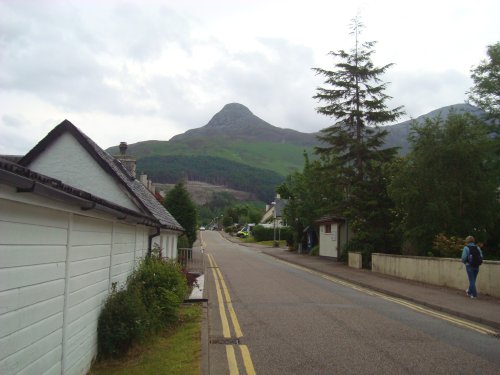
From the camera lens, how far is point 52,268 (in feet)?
17.5

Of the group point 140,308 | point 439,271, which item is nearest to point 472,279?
point 439,271

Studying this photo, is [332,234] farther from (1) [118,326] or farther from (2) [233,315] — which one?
(1) [118,326]

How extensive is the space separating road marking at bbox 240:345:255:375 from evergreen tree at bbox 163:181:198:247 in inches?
1118

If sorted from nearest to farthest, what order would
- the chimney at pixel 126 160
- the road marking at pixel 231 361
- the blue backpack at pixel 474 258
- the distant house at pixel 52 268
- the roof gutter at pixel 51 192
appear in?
the roof gutter at pixel 51 192, the distant house at pixel 52 268, the road marking at pixel 231 361, the blue backpack at pixel 474 258, the chimney at pixel 126 160

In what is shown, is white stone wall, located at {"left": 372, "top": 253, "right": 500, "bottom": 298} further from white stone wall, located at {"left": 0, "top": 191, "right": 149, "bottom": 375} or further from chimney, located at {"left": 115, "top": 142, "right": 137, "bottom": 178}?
chimney, located at {"left": 115, "top": 142, "right": 137, "bottom": 178}

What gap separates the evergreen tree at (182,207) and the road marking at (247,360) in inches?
1118

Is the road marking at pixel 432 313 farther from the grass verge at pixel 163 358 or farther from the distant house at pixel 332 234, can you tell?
the distant house at pixel 332 234

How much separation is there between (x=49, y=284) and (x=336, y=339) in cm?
571

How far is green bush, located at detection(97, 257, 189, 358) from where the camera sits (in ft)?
26.2

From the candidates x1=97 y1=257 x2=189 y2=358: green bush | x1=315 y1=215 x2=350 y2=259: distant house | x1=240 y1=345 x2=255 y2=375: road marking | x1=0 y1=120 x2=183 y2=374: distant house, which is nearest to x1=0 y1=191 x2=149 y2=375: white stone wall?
x1=0 y1=120 x2=183 y2=374: distant house

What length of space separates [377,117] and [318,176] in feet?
20.6

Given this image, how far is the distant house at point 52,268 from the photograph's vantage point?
4.17 m

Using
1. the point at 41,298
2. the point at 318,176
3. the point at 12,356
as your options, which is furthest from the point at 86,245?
the point at 318,176

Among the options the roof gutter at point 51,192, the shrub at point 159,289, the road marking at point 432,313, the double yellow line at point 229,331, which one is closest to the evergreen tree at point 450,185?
the road marking at point 432,313
